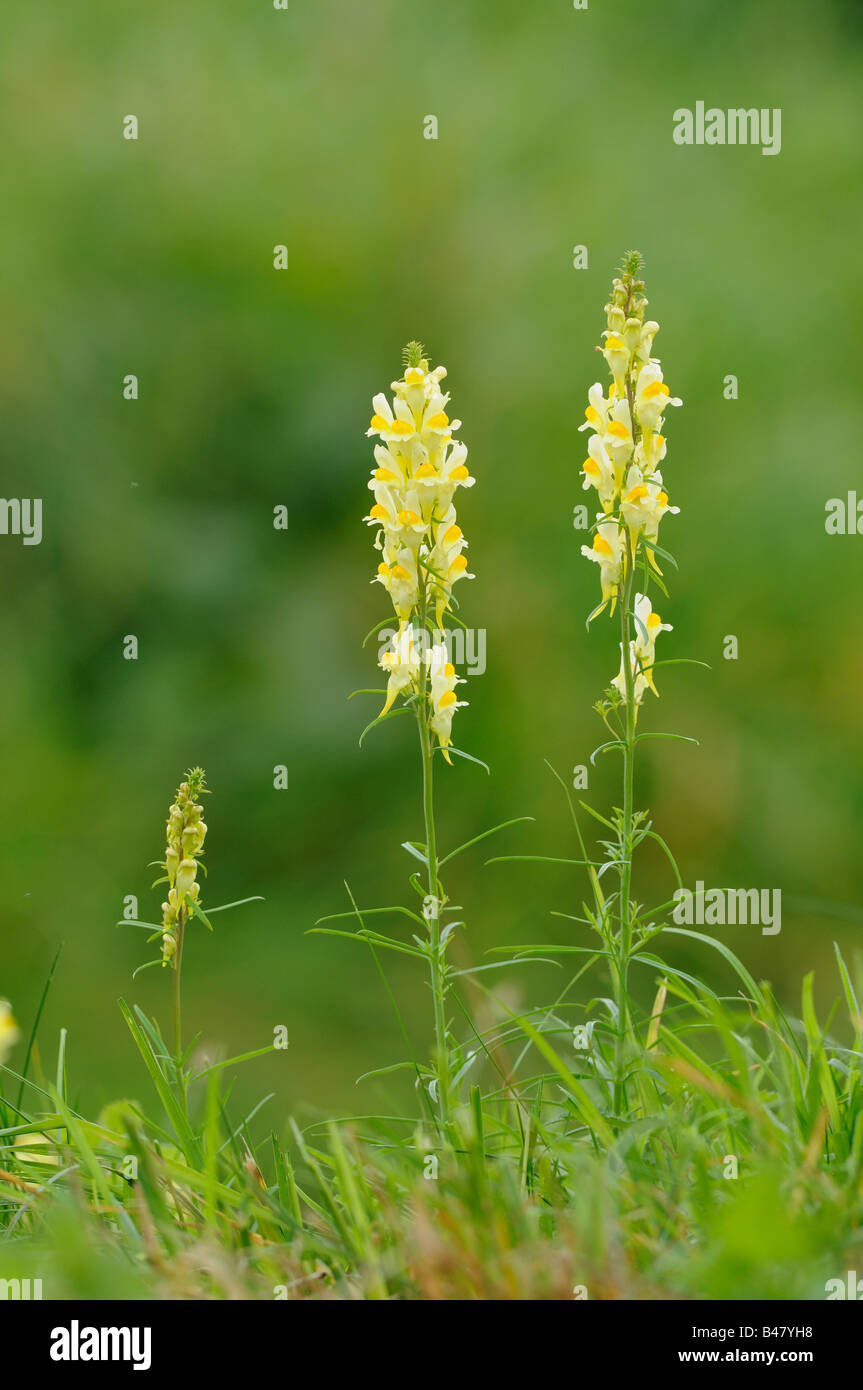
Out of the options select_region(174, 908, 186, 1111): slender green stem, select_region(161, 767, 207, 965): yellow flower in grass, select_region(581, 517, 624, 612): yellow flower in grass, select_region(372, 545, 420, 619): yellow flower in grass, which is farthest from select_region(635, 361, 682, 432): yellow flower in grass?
select_region(174, 908, 186, 1111): slender green stem

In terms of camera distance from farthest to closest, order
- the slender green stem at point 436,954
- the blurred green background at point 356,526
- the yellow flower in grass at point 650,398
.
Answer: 1. the blurred green background at point 356,526
2. the yellow flower in grass at point 650,398
3. the slender green stem at point 436,954

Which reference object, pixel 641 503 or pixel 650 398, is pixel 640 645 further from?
pixel 650 398

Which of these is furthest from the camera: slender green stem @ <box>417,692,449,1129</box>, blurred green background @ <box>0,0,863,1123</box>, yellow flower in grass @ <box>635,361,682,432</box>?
blurred green background @ <box>0,0,863,1123</box>

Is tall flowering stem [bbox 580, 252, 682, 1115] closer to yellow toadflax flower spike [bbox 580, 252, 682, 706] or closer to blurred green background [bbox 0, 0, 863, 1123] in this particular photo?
yellow toadflax flower spike [bbox 580, 252, 682, 706]

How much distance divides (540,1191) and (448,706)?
0.57m

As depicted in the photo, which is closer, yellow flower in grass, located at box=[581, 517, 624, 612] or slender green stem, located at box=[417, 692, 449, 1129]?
slender green stem, located at box=[417, 692, 449, 1129]

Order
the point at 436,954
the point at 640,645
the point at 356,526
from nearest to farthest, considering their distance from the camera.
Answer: the point at 436,954
the point at 640,645
the point at 356,526

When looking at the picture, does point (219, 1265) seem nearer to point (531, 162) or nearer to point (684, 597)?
point (684, 597)

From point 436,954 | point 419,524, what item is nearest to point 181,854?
point 436,954

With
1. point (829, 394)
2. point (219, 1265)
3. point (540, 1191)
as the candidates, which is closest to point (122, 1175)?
point (219, 1265)

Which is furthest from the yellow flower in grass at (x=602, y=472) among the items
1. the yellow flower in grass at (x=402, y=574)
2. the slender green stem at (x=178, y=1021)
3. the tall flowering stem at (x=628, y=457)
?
the slender green stem at (x=178, y=1021)

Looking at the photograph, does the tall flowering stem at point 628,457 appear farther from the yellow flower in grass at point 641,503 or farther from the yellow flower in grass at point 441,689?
the yellow flower in grass at point 441,689

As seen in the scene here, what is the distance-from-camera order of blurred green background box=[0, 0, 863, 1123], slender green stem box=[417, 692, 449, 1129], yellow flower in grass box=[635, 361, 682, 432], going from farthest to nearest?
blurred green background box=[0, 0, 863, 1123] < yellow flower in grass box=[635, 361, 682, 432] < slender green stem box=[417, 692, 449, 1129]
